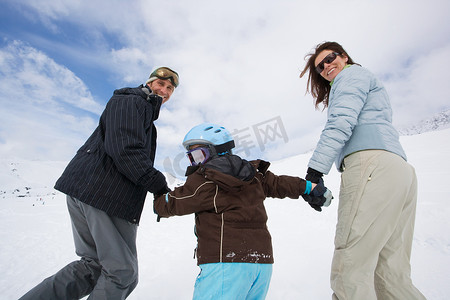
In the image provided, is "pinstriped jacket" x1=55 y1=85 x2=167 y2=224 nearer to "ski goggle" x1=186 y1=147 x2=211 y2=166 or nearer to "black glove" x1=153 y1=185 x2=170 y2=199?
"black glove" x1=153 y1=185 x2=170 y2=199

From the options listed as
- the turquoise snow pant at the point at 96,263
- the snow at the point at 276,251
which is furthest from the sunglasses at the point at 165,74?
the snow at the point at 276,251

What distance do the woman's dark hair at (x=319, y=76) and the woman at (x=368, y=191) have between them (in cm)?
55

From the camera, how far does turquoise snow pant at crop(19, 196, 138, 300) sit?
2.20 meters

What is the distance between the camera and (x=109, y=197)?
2.25 meters

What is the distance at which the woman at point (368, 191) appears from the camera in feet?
5.99

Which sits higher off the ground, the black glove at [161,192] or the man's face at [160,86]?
the man's face at [160,86]

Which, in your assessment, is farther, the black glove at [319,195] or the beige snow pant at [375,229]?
the black glove at [319,195]

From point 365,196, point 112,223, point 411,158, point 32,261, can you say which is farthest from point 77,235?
point 411,158

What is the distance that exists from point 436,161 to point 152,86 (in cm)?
1366

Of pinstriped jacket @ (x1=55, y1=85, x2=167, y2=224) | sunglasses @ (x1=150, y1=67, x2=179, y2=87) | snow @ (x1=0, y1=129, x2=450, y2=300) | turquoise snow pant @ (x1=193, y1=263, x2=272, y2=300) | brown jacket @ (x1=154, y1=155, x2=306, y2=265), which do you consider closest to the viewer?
turquoise snow pant @ (x1=193, y1=263, x2=272, y2=300)

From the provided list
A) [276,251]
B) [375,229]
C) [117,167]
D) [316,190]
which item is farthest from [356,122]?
[276,251]

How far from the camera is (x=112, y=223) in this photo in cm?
230

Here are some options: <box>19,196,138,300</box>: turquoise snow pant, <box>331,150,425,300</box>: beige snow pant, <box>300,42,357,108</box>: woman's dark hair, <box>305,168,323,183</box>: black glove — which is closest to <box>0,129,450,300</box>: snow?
<box>19,196,138,300</box>: turquoise snow pant

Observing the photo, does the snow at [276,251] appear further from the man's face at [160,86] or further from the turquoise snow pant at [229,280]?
the man's face at [160,86]
